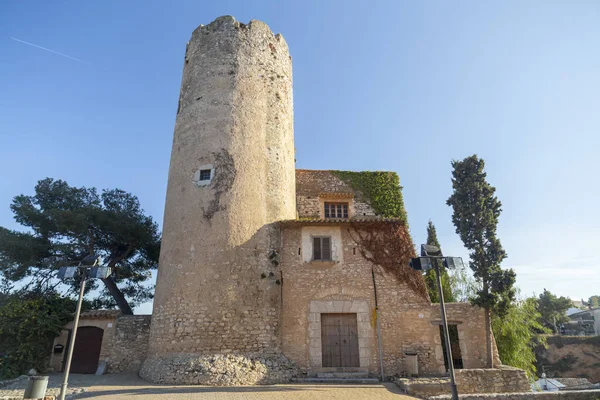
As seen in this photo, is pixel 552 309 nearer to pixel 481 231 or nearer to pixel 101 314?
pixel 481 231

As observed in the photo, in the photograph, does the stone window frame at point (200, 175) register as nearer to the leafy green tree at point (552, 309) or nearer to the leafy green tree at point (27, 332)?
the leafy green tree at point (27, 332)

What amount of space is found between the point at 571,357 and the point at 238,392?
38.7 meters

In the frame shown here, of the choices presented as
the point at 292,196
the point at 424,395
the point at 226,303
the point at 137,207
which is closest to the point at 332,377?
the point at 424,395

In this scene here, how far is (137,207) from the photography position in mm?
23594

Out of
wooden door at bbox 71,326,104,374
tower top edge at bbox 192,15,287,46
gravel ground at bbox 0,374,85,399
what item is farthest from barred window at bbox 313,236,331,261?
tower top edge at bbox 192,15,287,46

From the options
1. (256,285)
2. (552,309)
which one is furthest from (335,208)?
(552,309)

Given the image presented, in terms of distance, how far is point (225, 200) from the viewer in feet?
50.0

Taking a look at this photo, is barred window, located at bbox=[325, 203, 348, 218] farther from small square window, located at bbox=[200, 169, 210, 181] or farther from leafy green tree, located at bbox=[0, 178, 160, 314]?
leafy green tree, located at bbox=[0, 178, 160, 314]

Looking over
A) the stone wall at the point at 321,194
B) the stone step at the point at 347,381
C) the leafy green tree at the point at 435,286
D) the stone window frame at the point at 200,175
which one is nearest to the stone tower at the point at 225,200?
the stone window frame at the point at 200,175

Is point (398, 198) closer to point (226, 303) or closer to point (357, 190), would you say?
point (357, 190)

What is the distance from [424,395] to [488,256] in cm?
738

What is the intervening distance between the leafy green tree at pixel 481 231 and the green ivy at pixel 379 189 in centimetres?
286

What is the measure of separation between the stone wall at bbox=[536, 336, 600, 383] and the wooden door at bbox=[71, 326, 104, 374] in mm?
37952

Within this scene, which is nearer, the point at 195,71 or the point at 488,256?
the point at 488,256
